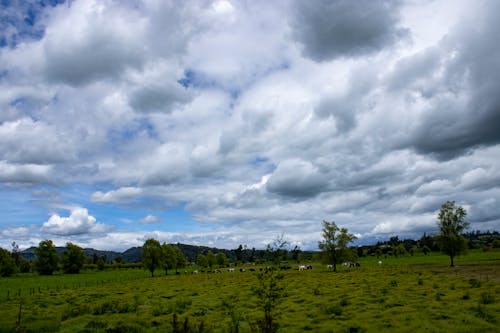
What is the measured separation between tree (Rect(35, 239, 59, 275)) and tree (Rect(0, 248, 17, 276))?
7893 mm

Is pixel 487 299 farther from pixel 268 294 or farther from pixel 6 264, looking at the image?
pixel 6 264

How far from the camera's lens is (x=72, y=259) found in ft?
431

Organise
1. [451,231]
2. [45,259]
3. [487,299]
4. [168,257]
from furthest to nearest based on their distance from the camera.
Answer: [45,259] → [168,257] → [451,231] → [487,299]

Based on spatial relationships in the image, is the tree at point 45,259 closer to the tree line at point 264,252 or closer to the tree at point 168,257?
the tree line at point 264,252

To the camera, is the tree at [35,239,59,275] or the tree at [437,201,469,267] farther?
the tree at [35,239,59,275]

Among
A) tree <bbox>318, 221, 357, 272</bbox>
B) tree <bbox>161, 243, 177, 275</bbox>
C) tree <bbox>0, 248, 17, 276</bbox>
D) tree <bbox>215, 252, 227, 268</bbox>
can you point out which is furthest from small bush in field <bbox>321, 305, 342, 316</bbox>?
tree <bbox>215, 252, 227, 268</bbox>

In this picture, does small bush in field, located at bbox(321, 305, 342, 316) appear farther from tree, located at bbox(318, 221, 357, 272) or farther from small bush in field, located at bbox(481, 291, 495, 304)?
tree, located at bbox(318, 221, 357, 272)

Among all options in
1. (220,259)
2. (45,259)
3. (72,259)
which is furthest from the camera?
(220,259)

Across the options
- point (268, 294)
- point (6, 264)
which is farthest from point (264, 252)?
point (6, 264)

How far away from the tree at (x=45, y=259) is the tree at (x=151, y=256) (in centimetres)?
4829

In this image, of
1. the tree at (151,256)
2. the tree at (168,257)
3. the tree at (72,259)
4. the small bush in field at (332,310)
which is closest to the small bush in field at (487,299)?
the small bush in field at (332,310)

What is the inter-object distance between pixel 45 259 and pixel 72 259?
9912 mm

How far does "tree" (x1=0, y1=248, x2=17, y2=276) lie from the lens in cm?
11203

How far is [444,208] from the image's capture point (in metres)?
76.4
